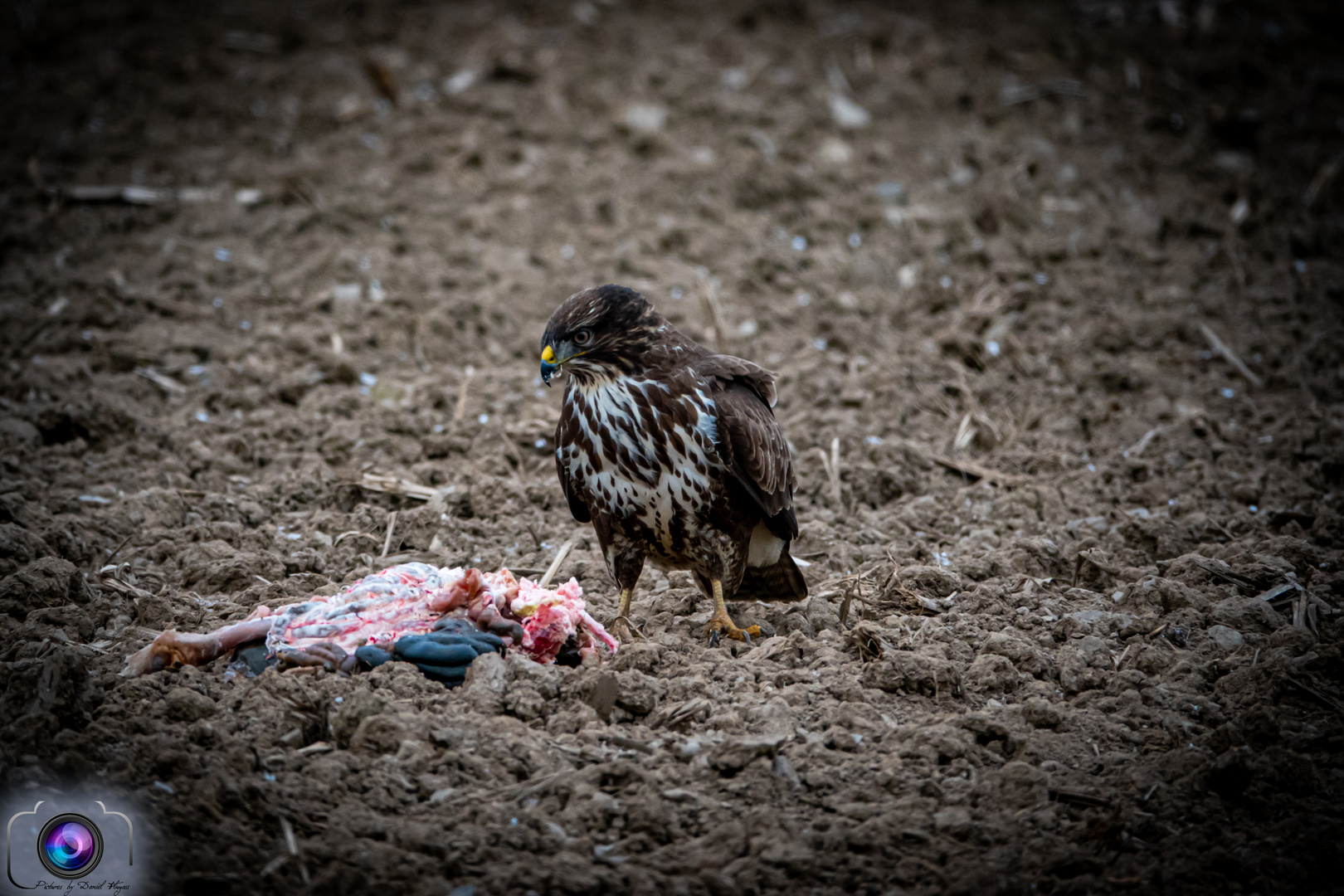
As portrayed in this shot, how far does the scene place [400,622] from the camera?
13.3 feet

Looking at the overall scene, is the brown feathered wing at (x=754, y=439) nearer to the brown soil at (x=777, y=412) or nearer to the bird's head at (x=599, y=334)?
the bird's head at (x=599, y=334)

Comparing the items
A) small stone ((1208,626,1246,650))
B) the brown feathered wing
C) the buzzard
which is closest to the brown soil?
small stone ((1208,626,1246,650))

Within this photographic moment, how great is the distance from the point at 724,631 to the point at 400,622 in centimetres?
134

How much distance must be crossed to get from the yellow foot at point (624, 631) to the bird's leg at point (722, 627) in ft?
1.01

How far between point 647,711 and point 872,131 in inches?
274

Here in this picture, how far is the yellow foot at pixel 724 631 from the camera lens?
4.45 m

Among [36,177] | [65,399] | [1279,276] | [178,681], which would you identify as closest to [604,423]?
[178,681]

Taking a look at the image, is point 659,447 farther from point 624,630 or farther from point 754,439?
point 624,630

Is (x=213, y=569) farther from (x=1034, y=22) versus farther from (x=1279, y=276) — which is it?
(x=1034, y=22)

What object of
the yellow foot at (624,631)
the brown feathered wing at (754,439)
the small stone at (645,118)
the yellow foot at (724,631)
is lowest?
the yellow foot at (624,631)

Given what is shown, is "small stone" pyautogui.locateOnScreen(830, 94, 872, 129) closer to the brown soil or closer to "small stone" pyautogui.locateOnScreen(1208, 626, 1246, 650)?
the brown soil

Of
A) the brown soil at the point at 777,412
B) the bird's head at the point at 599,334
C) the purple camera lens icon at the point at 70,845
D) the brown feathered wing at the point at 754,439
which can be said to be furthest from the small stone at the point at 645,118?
the purple camera lens icon at the point at 70,845

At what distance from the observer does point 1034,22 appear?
417 inches

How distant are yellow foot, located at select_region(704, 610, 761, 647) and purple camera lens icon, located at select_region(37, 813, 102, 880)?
231cm
